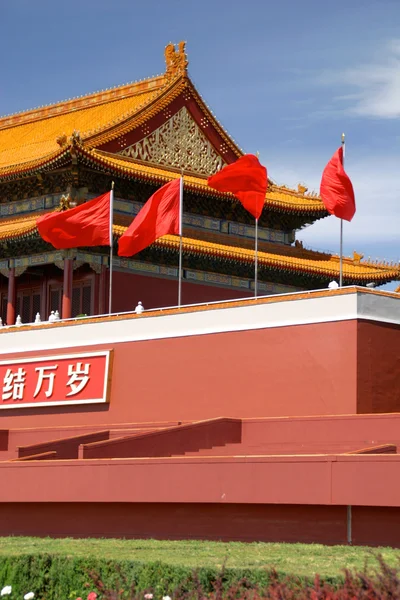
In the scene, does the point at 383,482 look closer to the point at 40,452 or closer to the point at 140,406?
the point at 40,452

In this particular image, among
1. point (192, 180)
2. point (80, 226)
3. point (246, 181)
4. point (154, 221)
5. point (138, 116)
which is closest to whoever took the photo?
point (246, 181)

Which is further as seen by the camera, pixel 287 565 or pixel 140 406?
pixel 140 406

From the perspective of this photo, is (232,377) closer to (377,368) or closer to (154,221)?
(377,368)

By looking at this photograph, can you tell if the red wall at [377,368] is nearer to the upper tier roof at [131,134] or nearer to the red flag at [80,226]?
the red flag at [80,226]

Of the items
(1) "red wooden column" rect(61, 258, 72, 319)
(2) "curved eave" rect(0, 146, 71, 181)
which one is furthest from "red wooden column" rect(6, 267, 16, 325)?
(2) "curved eave" rect(0, 146, 71, 181)

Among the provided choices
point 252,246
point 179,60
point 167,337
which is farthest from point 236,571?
point 179,60

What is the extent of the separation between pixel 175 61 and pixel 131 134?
314cm

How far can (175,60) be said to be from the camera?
103 ft

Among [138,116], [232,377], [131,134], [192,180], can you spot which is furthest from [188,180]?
[232,377]

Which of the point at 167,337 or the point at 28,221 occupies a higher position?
the point at 28,221

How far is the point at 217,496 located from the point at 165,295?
550 inches

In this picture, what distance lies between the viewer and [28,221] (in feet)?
94.6

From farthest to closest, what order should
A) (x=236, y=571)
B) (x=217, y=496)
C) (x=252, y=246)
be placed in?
1. (x=252, y=246)
2. (x=217, y=496)
3. (x=236, y=571)

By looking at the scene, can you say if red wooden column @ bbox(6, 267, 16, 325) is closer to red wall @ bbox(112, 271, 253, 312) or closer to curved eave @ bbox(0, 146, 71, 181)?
curved eave @ bbox(0, 146, 71, 181)
